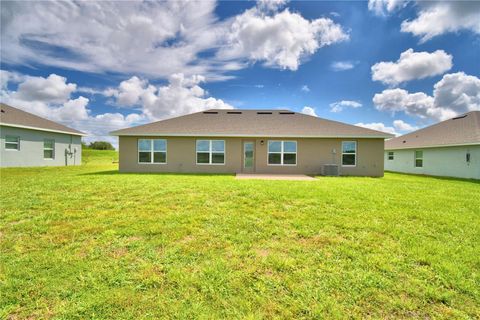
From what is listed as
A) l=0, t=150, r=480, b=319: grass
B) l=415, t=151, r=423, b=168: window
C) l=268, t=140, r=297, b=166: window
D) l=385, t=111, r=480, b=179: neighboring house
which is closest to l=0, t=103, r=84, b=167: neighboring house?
l=0, t=150, r=480, b=319: grass

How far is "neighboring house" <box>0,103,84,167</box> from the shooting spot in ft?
53.3

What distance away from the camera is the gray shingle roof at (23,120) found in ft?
53.8

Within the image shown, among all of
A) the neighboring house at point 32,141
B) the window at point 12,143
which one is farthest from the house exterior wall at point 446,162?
the window at point 12,143

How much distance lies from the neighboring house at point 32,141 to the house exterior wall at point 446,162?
31286 millimetres

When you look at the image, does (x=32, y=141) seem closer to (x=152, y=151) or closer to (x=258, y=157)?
(x=152, y=151)

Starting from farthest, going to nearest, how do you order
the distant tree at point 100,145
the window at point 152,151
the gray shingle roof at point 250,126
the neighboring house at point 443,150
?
1. the distant tree at point 100,145
2. the neighboring house at point 443,150
3. the window at point 152,151
4. the gray shingle roof at point 250,126

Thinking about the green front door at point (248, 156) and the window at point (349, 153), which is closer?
the window at point (349, 153)

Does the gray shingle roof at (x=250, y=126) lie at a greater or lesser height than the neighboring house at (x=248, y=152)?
greater

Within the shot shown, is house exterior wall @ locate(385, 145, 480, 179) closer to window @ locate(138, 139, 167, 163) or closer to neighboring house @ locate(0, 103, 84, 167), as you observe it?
window @ locate(138, 139, 167, 163)

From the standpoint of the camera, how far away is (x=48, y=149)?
62.6ft

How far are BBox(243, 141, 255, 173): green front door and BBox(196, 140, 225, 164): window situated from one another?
1.45 meters

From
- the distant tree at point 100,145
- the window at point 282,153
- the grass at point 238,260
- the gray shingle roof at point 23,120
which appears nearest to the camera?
the grass at point 238,260

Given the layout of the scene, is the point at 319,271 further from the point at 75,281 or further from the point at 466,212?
the point at 466,212

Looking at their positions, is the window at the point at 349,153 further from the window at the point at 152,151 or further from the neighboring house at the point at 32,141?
the neighboring house at the point at 32,141
